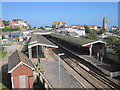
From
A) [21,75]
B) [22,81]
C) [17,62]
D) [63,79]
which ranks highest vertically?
[17,62]

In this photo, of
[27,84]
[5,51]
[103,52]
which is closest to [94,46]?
[103,52]

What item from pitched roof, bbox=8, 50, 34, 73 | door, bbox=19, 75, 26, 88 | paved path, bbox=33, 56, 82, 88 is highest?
pitched roof, bbox=8, 50, 34, 73

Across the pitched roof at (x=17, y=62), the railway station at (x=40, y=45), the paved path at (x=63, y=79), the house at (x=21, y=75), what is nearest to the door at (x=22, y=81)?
the house at (x=21, y=75)

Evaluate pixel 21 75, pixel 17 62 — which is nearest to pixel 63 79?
pixel 21 75

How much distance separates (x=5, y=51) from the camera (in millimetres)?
29078

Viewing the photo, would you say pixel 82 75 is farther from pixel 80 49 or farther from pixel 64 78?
pixel 80 49

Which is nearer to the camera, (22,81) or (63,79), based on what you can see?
(22,81)

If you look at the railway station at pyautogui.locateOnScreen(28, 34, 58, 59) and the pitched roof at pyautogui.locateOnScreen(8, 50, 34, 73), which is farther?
the railway station at pyautogui.locateOnScreen(28, 34, 58, 59)

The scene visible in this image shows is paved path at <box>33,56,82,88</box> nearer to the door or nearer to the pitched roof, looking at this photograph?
the pitched roof

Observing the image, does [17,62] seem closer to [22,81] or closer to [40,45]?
[22,81]

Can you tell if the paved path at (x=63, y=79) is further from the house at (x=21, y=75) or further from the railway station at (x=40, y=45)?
the railway station at (x=40, y=45)

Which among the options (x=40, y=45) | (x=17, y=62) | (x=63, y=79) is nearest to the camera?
(x=17, y=62)

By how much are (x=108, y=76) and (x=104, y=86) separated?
87.6 inches

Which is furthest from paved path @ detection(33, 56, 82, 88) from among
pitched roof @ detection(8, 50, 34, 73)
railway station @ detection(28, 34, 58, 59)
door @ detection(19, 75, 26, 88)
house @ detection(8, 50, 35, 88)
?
railway station @ detection(28, 34, 58, 59)
